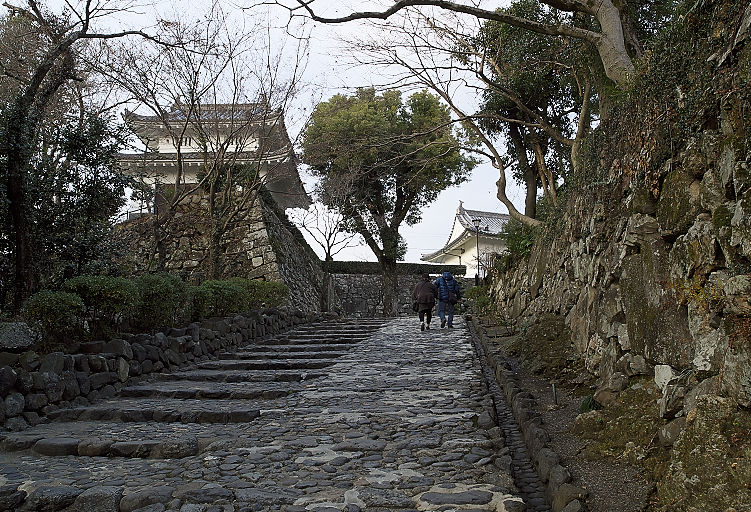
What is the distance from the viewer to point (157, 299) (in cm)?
923

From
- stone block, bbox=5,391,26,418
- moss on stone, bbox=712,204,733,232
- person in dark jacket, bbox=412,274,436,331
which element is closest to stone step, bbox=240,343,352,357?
person in dark jacket, bbox=412,274,436,331

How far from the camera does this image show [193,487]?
4043 millimetres

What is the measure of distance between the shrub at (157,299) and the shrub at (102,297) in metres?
0.52

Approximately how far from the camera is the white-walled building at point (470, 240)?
3356 cm

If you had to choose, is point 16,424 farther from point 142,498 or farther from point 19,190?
point 19,190

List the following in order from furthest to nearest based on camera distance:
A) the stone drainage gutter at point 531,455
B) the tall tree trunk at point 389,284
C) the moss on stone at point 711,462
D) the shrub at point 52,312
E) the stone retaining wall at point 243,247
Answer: the tall tree trunk at point 389,284
the stone retaining wall at point 243,247
the shrub at point 52,312
the stone drainage gutter at point 531,455
the moss on stone at point 711,462

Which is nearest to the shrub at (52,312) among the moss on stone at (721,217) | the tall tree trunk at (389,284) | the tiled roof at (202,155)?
the moss on stone at (721,217)

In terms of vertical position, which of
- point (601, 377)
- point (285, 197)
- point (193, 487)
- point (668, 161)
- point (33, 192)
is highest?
point (285, 197)

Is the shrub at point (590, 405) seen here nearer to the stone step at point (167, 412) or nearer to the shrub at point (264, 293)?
the stone step at point (167, 412)

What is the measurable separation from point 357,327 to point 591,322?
1103 cm

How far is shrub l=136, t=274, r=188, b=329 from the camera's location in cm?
903

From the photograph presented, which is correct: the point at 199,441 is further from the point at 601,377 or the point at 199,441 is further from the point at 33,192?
the point at 33,192

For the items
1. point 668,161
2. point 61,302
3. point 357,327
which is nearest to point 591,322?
point 668,161

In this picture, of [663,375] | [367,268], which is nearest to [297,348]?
[663,375]
